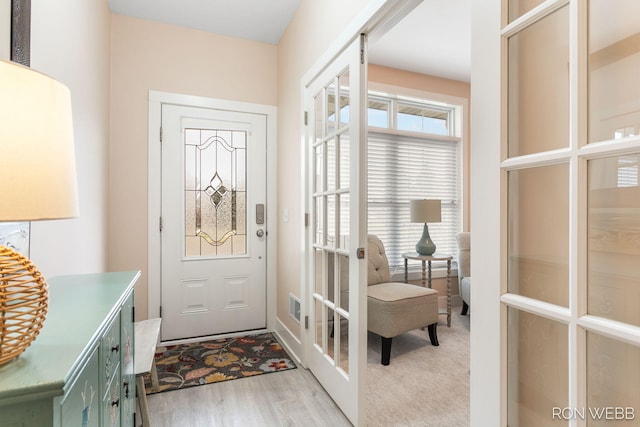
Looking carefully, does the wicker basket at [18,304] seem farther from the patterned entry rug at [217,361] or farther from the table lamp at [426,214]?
the table lamp at [426,214]

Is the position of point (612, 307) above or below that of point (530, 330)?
above

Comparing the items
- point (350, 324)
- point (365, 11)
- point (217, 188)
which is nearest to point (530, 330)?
point (350, 324)

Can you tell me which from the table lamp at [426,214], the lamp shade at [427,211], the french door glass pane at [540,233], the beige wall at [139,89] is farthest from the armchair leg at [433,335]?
the beige wall at [139,89]

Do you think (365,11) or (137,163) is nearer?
(365,11)

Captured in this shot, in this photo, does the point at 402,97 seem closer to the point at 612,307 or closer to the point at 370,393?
Result: the point at 370,393

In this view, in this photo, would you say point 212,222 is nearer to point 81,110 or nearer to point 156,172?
point 156,172

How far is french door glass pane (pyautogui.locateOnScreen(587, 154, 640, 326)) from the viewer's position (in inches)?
24.9

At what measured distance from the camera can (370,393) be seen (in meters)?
2.14

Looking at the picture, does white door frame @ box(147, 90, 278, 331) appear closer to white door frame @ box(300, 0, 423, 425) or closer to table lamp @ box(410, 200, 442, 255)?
white door frame @ box(300, 0, 423, 425)

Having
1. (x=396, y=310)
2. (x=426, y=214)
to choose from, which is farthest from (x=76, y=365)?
(x=426, y=214)

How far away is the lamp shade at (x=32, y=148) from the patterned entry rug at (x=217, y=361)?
2045 millimetres

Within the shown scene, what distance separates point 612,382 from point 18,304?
1.16 metres

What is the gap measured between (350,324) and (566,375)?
3.73 ft

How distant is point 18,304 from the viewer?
581mm
